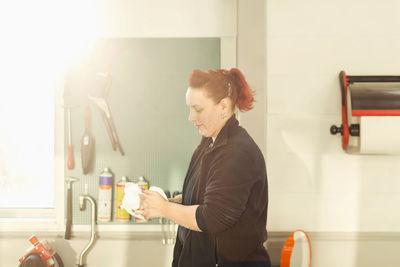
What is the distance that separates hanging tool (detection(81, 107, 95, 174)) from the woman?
27.0 inches

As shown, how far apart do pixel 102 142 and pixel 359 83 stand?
1299 mm

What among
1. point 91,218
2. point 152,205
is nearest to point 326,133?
point 152,205

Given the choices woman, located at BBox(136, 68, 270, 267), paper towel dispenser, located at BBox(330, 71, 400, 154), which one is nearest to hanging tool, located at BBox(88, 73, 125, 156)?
woman, located at BBox(136, 68, 270, 267)

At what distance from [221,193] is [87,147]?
0.93m

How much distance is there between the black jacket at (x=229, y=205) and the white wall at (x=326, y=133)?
594 millimetres

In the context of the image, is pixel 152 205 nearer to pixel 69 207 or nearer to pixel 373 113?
pixel 69 207

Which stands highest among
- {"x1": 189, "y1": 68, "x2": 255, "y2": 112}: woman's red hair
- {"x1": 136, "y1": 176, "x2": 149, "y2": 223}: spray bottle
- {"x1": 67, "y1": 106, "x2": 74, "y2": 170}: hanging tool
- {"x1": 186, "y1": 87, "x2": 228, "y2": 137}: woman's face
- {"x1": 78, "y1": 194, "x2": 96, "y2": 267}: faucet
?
{"x1": 189, "y1": 68, "x2": 255, "y2": 112}: woman's red hair

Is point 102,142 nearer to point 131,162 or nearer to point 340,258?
point 131,162

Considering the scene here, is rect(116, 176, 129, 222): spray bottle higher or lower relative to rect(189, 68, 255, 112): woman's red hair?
lower

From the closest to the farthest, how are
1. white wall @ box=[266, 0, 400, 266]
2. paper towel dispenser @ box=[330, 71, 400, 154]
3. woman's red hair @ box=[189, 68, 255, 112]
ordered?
woman's red hair @ box=[189, 68, 255, 112]
paper towel dispenser @ box=[330, 71, 400, 154]
white wall @ box=[266, 0, 400, 266]

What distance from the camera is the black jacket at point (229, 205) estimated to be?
3.05ft

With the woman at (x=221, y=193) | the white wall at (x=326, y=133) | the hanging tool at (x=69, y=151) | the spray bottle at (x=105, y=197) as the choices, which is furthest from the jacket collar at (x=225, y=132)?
Answer: the hanging tool at (x=69, y=151)

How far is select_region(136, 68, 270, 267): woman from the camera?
3.07ft

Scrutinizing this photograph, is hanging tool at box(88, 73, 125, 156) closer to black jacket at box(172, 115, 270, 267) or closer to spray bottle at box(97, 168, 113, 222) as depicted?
spray bottle at box(97, 168, 113, 222)
